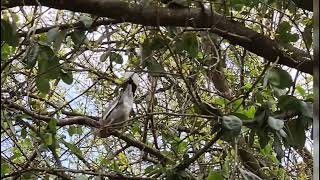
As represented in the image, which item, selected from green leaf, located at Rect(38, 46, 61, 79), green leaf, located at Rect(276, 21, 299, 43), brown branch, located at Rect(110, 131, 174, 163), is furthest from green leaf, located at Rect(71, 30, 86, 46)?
green leaf, located at Rect(276, 21, 299, 43)

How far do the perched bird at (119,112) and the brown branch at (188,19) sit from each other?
18 cm

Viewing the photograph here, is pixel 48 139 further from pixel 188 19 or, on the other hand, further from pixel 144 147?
pixel 144 147

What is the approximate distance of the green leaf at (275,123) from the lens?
1496mm

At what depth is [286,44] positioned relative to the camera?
6.21 feet

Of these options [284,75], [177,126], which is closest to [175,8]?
[284,75]

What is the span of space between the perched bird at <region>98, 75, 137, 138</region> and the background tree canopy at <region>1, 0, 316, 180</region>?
4 centimetres

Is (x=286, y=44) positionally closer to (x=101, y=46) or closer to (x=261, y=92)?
(x=261, y=92)

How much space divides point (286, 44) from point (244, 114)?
376 mm

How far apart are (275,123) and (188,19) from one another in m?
0.39

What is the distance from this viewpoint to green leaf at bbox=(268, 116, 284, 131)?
1.50 m

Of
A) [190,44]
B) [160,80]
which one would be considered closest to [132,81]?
[190,44]


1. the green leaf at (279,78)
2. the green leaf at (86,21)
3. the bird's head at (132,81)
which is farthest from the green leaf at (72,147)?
the green leaf at (279,78)

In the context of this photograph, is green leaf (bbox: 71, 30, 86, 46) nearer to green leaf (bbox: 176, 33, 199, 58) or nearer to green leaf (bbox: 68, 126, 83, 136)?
green leaf (bbox: 176, 33, 199, 58)

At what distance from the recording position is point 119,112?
5.38 feet
